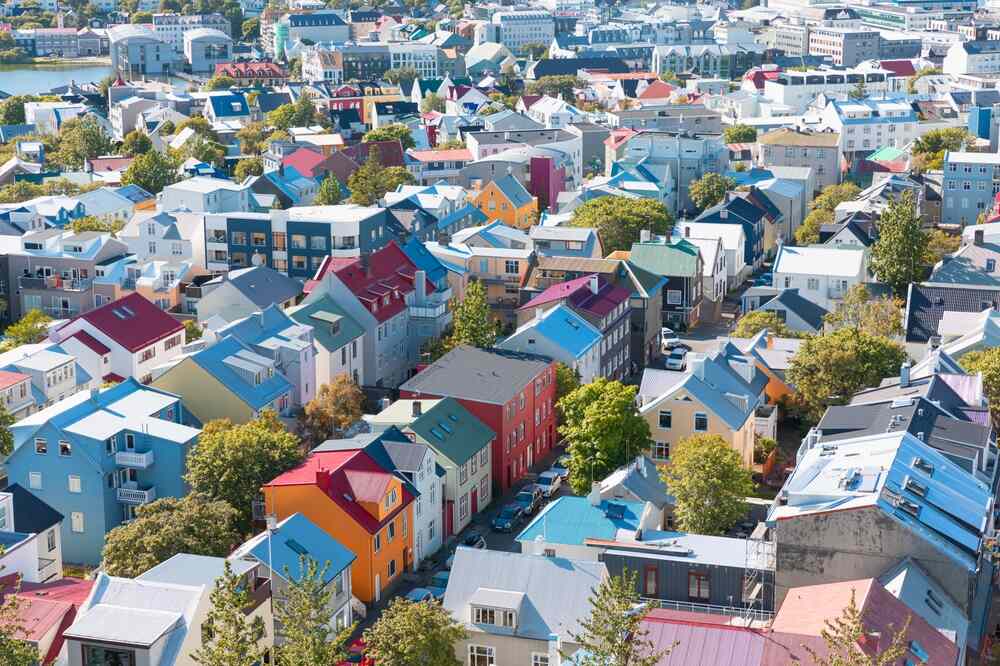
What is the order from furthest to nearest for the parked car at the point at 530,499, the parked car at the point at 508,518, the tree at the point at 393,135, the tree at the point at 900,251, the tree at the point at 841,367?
1. the tree at the point at 393,135
2. the tree at the point at 900,251
3. the tree at the point at 841,367
4. the parked car at the point at 530,499
5. the parked car at the point at 508,518

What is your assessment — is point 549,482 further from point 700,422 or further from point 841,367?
point 841,367

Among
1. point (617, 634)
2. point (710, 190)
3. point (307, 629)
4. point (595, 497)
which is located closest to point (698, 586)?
point (595, 497)

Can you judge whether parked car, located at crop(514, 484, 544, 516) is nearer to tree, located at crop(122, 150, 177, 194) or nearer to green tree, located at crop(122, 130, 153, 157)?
tree, located at crop(122, 150, 177, 194)

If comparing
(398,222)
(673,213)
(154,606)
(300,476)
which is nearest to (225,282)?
(398,222)

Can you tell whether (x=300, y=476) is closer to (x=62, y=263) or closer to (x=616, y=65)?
(x=62, y=263)

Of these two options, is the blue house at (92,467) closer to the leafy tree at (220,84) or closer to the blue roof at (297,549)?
the blue roof at (297,549)

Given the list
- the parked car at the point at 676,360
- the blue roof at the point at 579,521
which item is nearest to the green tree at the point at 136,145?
the parked car at the point at 676,360
